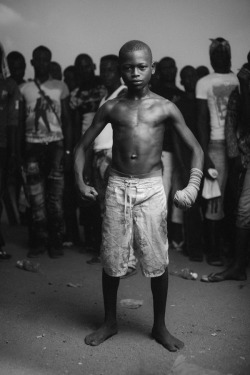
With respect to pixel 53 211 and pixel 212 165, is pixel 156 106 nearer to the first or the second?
pixel 212 165

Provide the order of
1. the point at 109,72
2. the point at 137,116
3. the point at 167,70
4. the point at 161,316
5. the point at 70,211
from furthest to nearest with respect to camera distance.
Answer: the point at 70,211 → the point at 167,70 → the point at 109,72 → the point at 161,316 → the point at 137,116

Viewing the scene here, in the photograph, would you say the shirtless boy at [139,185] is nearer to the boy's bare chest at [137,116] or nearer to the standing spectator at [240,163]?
the boy's bare chest at [137,116]

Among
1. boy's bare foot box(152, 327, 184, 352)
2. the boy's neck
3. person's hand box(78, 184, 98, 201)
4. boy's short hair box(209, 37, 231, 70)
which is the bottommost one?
boy's bare foot box(152, 327, 184, 352)

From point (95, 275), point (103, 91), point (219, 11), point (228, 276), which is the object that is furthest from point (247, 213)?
point (219, 11)

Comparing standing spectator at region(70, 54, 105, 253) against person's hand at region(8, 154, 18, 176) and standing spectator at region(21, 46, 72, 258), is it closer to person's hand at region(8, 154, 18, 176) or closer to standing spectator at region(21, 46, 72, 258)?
standing spectator at region(21, 46, 72, 258)

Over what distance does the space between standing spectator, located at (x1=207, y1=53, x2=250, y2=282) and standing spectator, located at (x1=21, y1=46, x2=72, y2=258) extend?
64.2 inches

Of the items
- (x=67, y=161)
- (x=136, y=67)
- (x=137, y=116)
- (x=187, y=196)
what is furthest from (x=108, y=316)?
(x=67, y=161)

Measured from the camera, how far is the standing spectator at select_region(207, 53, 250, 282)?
4164 millimetres

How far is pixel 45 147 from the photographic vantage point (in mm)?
4891


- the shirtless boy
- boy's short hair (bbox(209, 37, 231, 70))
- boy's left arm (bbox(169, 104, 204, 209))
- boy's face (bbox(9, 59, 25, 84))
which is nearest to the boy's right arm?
the shirtless boy

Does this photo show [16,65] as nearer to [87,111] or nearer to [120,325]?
[87,111]

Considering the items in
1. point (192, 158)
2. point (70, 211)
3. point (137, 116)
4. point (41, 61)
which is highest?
point (41, 61)

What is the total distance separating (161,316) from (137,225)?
0.59m

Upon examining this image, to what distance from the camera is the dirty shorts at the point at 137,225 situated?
2926mm
